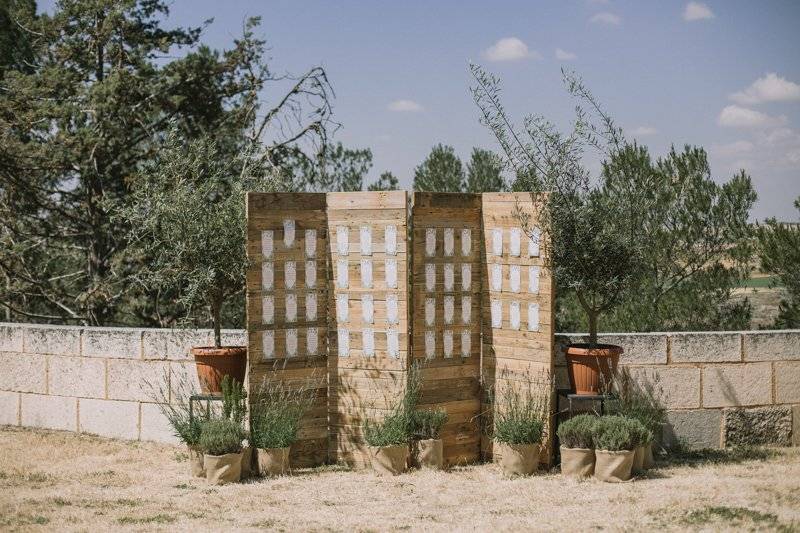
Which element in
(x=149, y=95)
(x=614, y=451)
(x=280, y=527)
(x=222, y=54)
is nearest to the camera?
(x=280, y=527)

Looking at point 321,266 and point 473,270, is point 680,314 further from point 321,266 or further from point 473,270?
point 321,266

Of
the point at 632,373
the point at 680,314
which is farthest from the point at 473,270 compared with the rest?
the point at 680,314

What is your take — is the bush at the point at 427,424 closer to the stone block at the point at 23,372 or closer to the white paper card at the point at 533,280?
the white paper card at the point at 533,280

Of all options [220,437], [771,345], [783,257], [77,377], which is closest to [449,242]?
[220,437]

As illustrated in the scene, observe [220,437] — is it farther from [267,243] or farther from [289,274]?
[267,243]

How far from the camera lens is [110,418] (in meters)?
8.72

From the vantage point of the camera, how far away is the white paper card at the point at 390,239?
293 inches

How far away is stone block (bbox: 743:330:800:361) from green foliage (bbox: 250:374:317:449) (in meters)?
4.06

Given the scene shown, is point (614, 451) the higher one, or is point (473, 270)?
point (473, 270)

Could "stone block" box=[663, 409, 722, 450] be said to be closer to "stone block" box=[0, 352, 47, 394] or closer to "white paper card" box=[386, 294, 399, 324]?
"white paper card" box=[386, 294, 399, 324]

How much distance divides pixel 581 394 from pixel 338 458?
2.19 m

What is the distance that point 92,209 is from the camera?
13680 mm

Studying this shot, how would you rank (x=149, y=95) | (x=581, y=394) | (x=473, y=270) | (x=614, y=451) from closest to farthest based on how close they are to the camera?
(x=614, y=451), (x=581, y=394), (x=473, y=270), (x=149, y=95)

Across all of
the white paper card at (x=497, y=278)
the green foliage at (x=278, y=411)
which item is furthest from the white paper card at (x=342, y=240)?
the white paper card at (x=497, y=278)
